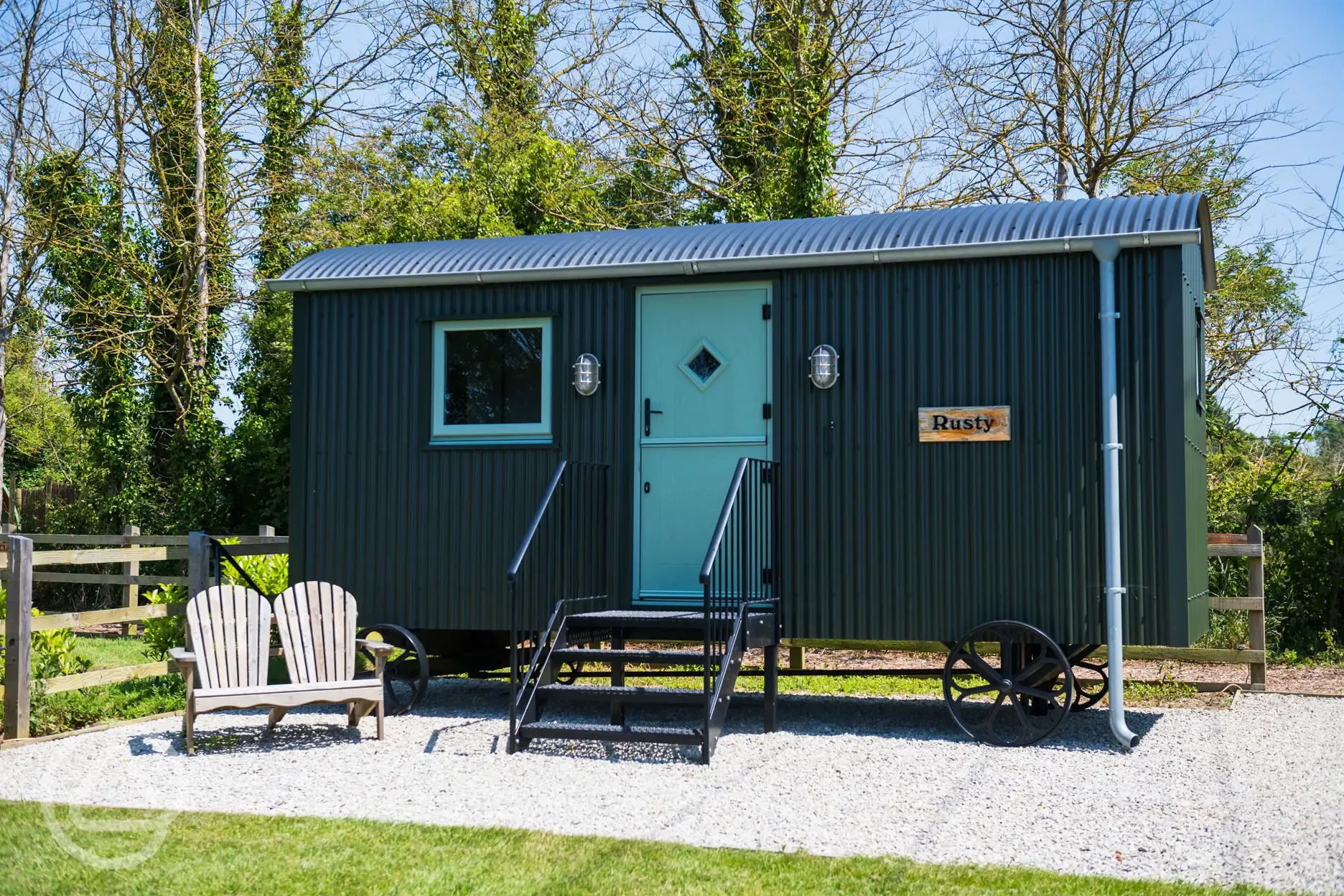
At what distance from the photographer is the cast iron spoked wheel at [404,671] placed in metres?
8.51

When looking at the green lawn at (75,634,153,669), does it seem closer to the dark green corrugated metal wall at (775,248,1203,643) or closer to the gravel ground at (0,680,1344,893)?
the gravel ground at (0,680,1344,893)

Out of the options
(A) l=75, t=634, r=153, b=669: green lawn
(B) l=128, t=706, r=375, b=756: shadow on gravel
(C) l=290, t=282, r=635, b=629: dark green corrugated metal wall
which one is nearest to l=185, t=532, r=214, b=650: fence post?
(C) l=290, t=282, r=635, b=629: dark green corrugated metal wall

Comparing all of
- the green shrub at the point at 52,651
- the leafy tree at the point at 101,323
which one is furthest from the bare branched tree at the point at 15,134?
the green shrub at the point at 52,651

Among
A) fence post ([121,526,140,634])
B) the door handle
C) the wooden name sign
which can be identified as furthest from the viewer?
fence post ([121,526,140,634])

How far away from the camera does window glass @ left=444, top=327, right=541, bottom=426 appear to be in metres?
8.64

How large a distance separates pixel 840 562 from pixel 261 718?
380 centimetres

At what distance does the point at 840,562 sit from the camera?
311 inches

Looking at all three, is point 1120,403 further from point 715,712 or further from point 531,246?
point 531,246

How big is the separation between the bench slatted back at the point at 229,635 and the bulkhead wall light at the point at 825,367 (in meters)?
3.55

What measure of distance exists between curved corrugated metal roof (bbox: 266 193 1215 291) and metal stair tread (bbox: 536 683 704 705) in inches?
106

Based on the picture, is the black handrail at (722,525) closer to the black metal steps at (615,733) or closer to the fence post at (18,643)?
the black metal steps at (615,733)

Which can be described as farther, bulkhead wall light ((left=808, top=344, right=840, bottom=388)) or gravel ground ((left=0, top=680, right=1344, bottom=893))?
bulkhead wall light ((left=808, top=344, right=840, bottom=388))

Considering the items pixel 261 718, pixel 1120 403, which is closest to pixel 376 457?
pixel 261 718

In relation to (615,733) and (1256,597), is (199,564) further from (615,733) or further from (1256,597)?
(1256,597)
